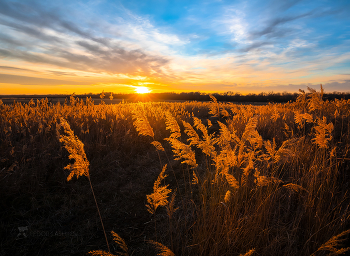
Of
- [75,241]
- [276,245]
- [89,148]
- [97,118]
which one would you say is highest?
[97,118]

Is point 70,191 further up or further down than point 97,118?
further down

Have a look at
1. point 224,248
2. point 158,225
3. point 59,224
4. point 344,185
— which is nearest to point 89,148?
point 59,224

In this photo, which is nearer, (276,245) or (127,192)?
(276,245)

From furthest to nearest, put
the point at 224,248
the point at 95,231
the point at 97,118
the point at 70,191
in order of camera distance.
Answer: the point at 97,118 < the point at 70,191 < the point at 95,231 < the point at 224,248

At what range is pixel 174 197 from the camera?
2014mm

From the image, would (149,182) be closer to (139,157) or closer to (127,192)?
(127,192)

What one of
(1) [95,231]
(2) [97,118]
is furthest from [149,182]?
(2) [97,118]

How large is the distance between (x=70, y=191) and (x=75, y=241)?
1.35m

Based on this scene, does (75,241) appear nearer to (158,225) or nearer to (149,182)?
(158,225)

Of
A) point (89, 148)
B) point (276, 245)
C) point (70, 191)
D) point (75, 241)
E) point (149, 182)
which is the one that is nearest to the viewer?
point (276, 245)

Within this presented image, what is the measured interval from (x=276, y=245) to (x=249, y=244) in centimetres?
38

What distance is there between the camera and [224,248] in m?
1.91

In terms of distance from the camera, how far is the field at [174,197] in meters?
2.00

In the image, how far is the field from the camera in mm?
2000
